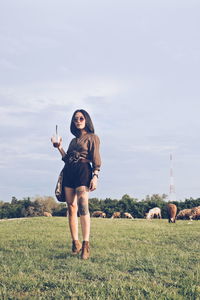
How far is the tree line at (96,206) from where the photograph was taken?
85.5ft

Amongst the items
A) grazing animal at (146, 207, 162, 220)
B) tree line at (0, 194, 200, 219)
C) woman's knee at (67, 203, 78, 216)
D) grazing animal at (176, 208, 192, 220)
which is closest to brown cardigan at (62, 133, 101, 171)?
woman's knee at (67, 203, 78, 216)

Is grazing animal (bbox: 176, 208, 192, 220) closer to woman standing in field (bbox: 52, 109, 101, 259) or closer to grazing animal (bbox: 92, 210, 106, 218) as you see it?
grazing animal (bbox: 92, 210, 106, 218)

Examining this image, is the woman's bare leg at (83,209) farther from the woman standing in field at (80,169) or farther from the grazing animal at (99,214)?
the grazing animal at (99,214)

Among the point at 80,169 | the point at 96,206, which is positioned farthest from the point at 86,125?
the point at 96,206

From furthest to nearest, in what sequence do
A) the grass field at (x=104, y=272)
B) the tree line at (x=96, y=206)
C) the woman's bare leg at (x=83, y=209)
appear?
the tree line at (x=96, y=206)
the woman's bare leg at (x=83, y=209)
the grass field at (x=104, y=272)

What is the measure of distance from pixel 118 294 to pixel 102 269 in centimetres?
116

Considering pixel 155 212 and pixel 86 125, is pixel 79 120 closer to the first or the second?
pixel 86 125

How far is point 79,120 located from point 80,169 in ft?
2.93

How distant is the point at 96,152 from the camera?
6.27 m

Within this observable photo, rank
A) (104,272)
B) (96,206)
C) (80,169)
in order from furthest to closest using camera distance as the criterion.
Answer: (96,206)
(80,169)
(104,272)

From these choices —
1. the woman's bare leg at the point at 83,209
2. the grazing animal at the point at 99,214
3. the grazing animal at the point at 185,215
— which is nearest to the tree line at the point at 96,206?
the grazing animal at the point at 99,214

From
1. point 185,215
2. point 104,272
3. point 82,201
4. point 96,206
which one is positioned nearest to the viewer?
point 104,272

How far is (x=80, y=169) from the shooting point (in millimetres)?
6184

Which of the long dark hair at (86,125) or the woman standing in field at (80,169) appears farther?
the long dark hair at (86,125)
